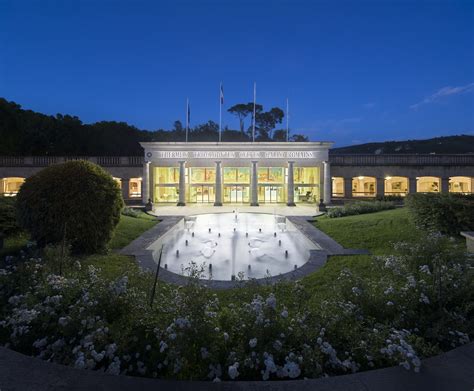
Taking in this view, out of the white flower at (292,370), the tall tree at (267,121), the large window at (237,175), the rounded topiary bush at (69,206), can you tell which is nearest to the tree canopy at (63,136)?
the tall tree at (267,121)

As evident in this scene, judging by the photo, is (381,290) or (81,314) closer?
(81,314)

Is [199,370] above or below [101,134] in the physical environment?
below

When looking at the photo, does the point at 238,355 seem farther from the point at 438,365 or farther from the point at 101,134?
the point at 101,134

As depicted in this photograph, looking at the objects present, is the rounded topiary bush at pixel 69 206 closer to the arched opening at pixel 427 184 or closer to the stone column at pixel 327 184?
the stone column at pixel 327 184

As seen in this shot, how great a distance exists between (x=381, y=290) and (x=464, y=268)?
8.09 feet

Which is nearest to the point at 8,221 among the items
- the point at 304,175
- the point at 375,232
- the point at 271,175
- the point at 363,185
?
the point at 375,232

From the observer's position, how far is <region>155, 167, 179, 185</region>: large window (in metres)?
39.8

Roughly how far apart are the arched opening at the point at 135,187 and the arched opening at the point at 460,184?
136 ft

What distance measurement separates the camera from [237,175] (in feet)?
132

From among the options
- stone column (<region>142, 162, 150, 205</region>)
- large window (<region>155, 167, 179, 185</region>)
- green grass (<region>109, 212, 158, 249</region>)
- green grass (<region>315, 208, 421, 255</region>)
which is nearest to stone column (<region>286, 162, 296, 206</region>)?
large window (<region>155, 167, 179, 185</region>)

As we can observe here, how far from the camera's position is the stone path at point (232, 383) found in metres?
3.26

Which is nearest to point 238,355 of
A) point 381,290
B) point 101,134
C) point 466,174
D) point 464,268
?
point 381,290

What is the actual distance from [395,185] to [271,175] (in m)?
17.1

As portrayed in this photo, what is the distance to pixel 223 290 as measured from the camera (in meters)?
7.51
